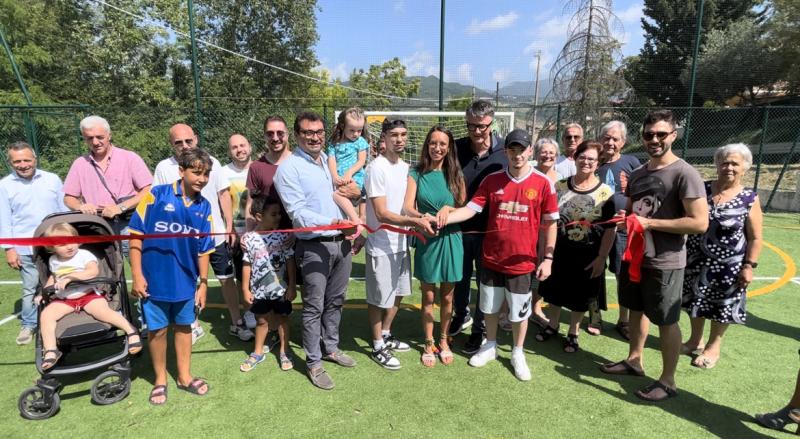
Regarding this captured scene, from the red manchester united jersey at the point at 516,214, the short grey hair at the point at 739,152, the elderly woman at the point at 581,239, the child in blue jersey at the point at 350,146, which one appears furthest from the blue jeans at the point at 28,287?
the short grey hair at the point at 739,152

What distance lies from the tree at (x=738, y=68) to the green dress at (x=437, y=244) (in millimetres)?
21051

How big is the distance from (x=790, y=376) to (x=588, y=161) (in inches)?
94.6

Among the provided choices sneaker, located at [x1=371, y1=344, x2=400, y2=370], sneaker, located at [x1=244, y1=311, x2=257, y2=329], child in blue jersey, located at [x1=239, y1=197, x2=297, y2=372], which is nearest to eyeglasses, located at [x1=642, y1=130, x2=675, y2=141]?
sneaker, located at [x1=371, y1=344, x2=400, y2=370]

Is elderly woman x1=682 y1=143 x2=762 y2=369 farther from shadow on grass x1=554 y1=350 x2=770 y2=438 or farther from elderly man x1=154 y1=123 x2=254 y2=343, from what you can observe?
elderly man x1=154 y1=123 x2=254 y2=343

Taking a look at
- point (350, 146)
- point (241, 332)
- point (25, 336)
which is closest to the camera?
point (25, 336)

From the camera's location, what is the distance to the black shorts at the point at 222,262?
4.03 metres

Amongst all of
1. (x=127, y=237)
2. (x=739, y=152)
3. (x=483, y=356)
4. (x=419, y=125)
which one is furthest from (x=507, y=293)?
(x=419, y=125)

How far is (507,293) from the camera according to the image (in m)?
3.47

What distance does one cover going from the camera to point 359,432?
2859 mm

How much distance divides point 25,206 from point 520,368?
15.5 feet

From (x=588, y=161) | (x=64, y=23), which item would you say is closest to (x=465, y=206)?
(x=588, y=161)

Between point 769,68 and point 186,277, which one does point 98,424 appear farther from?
point 769,68

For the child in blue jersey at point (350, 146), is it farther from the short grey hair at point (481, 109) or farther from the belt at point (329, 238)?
the short grey hair at point (481, 109)

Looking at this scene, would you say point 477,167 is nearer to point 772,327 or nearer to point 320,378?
point 320,378
